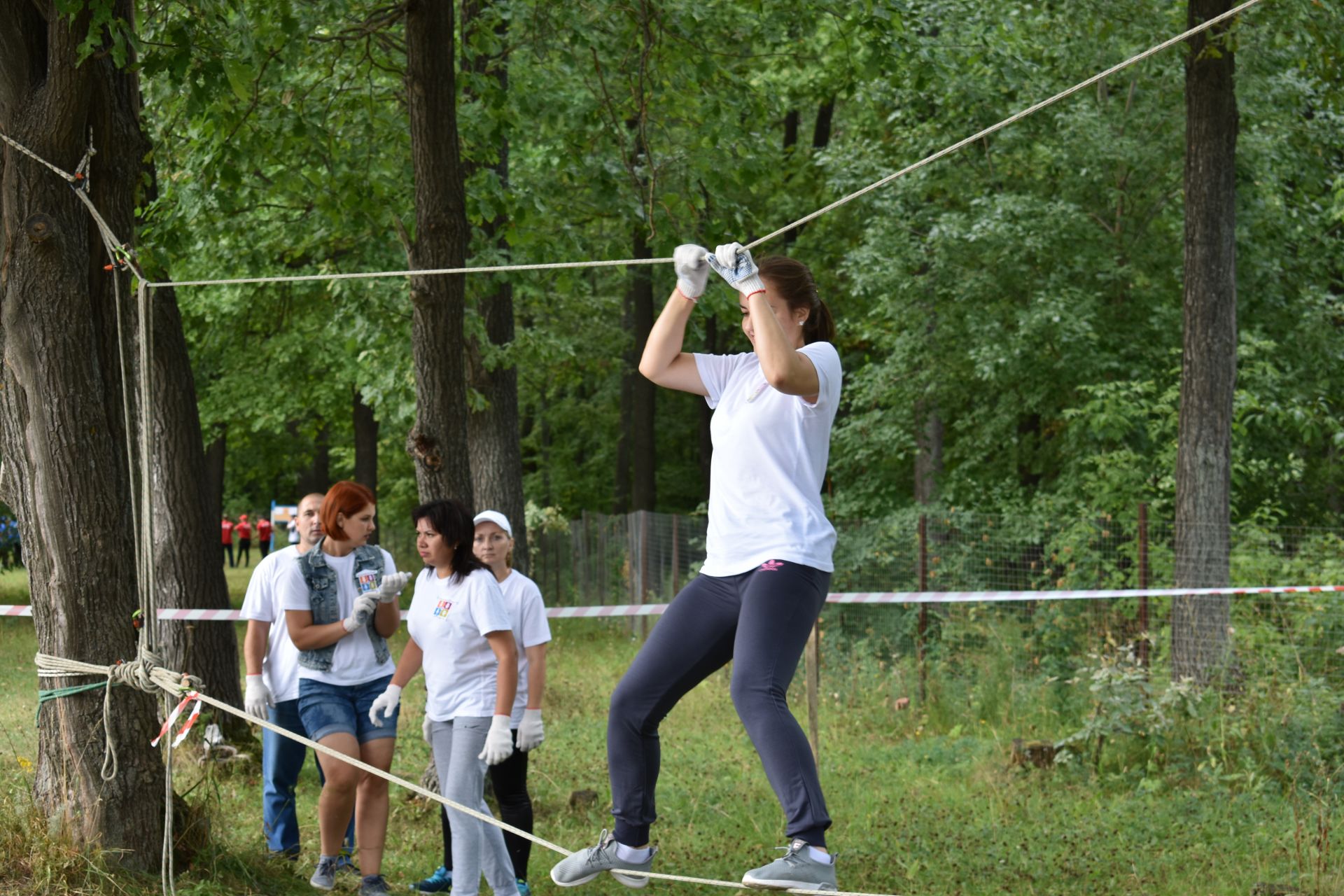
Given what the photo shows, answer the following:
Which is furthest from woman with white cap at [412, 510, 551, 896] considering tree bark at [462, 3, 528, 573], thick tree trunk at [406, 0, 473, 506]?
tree bark at [462, 3, 528, 573]

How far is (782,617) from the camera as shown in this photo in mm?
3420

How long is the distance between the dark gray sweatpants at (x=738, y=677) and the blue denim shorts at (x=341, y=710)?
208 centimetres

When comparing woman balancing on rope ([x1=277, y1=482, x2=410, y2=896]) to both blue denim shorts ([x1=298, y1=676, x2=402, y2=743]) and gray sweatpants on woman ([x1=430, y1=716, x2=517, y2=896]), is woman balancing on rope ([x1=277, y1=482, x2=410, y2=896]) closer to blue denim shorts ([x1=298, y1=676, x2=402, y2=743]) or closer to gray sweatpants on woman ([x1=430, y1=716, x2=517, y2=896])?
blue denim shorts ([x1=298, y1=676, x2=402, y2=743])

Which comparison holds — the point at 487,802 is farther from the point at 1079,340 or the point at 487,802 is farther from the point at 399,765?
the point at 1079,340

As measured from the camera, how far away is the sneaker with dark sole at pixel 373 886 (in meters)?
5.53

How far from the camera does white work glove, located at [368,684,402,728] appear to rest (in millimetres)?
5434

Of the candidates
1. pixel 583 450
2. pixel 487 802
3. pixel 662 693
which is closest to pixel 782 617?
pixel 662 693

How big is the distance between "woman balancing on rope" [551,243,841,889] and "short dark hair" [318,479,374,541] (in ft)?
7.50

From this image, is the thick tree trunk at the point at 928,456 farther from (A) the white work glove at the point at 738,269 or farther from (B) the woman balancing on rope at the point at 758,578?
(A) the white work glove at the point at 738,269

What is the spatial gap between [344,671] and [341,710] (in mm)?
152

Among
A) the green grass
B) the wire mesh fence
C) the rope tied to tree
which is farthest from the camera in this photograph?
the wire mesh fence

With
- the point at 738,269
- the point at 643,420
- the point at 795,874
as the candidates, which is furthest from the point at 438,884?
the point at 643,420

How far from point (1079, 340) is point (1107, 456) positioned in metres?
2.03

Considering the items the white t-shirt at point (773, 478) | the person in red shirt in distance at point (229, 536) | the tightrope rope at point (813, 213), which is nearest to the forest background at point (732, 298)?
the tightrope rope at point (813, 213)
